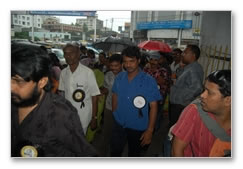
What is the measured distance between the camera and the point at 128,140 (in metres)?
1.87

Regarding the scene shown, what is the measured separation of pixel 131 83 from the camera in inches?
68.0

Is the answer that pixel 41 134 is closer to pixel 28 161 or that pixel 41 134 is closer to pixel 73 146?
pixel 73 146

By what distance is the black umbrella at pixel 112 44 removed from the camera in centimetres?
427

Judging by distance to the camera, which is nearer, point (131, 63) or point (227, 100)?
point (227, 100)

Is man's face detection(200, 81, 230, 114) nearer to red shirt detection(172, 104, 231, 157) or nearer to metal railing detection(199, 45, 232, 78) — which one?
red shirt detection(172, 104, 231, 157)

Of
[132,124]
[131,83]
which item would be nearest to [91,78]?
[131,83]

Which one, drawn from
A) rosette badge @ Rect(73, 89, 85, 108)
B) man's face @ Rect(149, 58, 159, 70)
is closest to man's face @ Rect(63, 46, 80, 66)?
rosette badge @ Rect(73, 89, 85, 108)

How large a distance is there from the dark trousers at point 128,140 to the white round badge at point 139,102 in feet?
0.75

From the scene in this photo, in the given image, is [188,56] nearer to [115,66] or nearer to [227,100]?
[115,66]

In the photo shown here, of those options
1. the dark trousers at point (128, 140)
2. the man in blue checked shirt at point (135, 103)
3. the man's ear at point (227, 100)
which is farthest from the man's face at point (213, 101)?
the dark trousers at point (128, 140)

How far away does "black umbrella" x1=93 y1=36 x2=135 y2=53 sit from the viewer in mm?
4266

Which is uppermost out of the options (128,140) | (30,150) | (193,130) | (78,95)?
(78,95)

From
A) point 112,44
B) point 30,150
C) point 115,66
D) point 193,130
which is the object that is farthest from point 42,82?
point 112,44

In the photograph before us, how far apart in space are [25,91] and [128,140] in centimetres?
109
